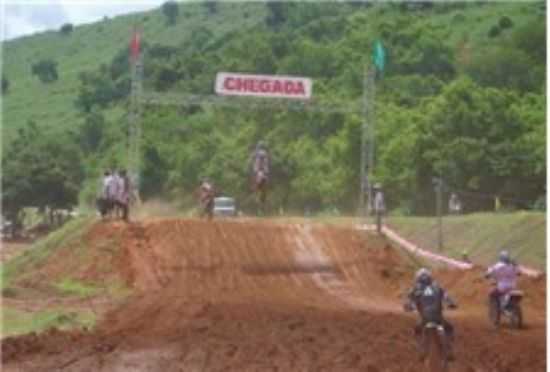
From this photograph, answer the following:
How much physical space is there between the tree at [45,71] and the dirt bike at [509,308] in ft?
302

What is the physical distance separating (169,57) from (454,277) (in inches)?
2943

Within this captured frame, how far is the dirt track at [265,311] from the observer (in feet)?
54.1

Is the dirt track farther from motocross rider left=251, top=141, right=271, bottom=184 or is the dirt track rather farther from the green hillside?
the green hillside

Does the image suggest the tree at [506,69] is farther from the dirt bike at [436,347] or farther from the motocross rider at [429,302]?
the dirt bike at [436,347]

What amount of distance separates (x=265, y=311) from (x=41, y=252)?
11437mm

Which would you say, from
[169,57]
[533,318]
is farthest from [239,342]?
[169,57]

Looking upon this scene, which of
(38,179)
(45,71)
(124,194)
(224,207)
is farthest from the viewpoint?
(45,71)

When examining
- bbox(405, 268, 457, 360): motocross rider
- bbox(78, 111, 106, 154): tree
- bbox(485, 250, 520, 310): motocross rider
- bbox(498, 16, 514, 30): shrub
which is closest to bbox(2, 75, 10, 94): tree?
bbox(78, 111, 106, 154): tree

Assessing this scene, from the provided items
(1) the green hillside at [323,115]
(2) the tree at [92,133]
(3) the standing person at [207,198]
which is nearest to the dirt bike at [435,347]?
(3) the standing person at [207,198]

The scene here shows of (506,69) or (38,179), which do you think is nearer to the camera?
(38,179)

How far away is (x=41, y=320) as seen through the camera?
2238 centimetres

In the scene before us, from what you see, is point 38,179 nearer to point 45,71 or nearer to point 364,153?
point 45,71

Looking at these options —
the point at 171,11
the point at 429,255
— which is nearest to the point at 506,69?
the point at 429,255

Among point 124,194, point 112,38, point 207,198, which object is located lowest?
point 207,198
